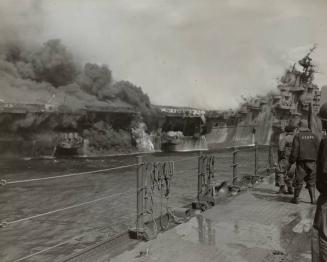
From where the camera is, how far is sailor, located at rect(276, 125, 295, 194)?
962 cm

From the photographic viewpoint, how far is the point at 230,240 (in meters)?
5.62

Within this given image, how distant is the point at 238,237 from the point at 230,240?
0.22 m

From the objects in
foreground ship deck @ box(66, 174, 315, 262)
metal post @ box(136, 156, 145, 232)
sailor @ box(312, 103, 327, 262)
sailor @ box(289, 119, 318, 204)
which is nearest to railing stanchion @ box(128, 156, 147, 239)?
metal post @ box(136, 156, 145, 232)

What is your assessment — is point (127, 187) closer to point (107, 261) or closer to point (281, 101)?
point (107, 261)

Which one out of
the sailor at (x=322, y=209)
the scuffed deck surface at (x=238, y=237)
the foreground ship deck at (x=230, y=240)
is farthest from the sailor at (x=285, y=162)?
the sailor at (x=322, y=209)

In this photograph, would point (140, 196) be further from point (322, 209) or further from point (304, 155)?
point (304, 155)

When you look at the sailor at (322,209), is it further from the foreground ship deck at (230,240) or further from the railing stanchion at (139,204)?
the railing stanchion at (139,204)

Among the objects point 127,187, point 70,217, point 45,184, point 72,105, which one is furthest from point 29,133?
point 70,217

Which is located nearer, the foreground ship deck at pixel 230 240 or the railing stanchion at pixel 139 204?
the foreground ship deck at pixel 230 240

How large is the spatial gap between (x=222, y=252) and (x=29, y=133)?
36.6 m

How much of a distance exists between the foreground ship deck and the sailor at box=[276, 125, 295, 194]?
5.78 ft

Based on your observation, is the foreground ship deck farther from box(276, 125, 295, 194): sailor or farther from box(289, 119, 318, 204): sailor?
box(276, 125, 295, 194): sailor

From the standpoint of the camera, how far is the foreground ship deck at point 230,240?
498 cm

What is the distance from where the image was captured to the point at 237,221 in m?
6.79
